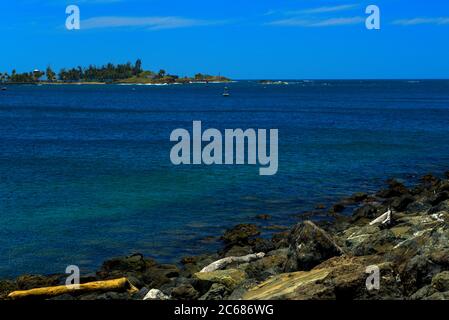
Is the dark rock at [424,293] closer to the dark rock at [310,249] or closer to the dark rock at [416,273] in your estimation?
the dark rock at [416,273]

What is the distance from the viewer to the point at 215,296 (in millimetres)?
15680

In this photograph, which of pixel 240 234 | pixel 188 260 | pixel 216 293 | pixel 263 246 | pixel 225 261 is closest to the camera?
pixel 216 293

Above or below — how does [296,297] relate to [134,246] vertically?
above

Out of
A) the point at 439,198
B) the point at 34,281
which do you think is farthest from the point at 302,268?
the point at 439,198

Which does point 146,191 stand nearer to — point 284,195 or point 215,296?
point 284,195

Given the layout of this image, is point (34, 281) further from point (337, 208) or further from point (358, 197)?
point (358, 197)

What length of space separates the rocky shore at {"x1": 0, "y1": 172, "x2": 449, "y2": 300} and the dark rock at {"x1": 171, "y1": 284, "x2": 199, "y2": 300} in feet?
0.05

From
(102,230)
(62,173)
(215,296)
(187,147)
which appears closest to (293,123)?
(187,147)

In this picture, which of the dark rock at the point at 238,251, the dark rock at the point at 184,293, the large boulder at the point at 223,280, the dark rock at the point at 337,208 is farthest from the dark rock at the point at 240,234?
the dark rock at the point at 184,293

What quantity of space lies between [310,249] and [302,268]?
0.57 m

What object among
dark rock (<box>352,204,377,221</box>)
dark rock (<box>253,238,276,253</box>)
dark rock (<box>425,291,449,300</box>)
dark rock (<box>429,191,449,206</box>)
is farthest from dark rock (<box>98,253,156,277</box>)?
dark rock (<box>429,191,449,206</box>)

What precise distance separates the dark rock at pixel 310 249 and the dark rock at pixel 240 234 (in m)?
10.3

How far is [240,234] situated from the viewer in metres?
26.8
